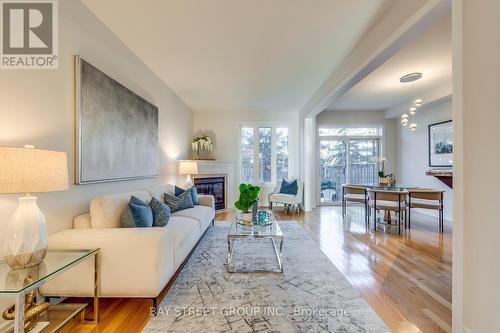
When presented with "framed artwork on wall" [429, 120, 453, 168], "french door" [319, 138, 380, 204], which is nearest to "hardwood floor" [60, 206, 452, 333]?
"framed artwork on wall" [429, 120, 453, 168]

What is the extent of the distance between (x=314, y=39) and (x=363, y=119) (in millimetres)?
4769

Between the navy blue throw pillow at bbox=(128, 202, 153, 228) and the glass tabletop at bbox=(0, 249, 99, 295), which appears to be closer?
the glass tabletop at bbox=(0, 249, 99, 295)

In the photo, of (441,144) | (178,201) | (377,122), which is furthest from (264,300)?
(377,122)

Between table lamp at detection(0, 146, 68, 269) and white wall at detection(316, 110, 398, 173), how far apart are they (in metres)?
6.52

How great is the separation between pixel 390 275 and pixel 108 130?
11.4 feet

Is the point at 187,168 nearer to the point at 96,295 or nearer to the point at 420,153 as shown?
the point at 96,295

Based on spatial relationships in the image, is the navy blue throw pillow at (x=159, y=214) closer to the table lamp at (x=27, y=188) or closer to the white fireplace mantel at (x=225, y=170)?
the table lamp at (x=27, y=188)

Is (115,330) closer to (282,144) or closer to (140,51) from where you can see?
(140,51)

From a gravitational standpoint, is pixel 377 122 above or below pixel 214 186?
above

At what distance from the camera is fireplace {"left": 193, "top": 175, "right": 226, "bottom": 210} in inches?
223

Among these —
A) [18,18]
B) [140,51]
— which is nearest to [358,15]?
[140,51]

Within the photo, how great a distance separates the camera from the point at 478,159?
140 centimetres

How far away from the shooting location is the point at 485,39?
135cm

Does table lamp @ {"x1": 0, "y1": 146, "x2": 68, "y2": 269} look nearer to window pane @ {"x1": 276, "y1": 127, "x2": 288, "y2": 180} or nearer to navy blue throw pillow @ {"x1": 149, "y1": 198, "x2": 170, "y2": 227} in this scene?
navy blue throw pillow @ {"x1": 149, "y1": 198, "x2": 170, "y2": 227}
